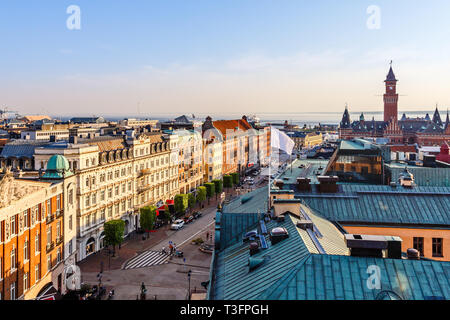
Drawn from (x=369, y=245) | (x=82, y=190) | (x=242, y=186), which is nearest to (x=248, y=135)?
(x=242, y=186)

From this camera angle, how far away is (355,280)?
17391mm

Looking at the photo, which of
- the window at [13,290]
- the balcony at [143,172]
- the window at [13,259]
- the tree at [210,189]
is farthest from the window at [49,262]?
the tree at [210,189]

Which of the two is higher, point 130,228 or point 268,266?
point 268,266

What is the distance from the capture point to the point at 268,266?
20.1m

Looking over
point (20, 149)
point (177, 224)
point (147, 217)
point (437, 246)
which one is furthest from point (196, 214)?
point (437, 246)

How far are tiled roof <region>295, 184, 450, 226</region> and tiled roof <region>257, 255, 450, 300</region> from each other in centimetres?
1580

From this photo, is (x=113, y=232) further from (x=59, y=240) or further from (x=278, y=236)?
(x=278, y=236)

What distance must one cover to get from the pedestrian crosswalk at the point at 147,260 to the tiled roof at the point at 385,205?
2574 cm

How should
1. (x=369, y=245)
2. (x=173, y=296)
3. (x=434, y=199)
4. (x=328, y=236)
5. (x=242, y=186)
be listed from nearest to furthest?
1. (x=369, y=245)
2. (x=328, y=236)
3. (x=434, y=199)
4. (x=173, y=296)
5. (x=242, y=186)

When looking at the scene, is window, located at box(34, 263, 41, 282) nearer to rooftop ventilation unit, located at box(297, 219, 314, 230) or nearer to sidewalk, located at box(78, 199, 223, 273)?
sidewalk, located at box(78, 199, 223, 273)

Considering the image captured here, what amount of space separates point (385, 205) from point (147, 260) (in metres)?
32.5
